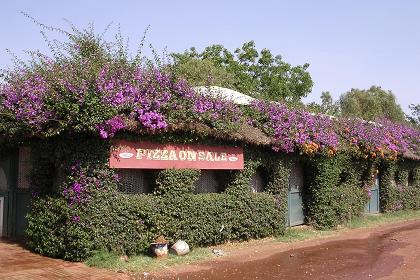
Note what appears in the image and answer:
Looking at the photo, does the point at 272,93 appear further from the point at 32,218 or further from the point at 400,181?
the point at 32,218

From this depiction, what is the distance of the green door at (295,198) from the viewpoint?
15.9 metres

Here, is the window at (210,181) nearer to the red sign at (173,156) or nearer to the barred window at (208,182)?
the barred window at (208,182)

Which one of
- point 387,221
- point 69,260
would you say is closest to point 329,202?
point 387,221

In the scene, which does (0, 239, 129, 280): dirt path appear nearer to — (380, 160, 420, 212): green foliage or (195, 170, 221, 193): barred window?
(195, 170, 221, 193): barred window

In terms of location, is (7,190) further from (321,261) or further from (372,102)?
(372,102)

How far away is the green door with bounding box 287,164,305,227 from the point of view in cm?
1591

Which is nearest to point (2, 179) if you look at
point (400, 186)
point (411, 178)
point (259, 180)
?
point (259, 180)

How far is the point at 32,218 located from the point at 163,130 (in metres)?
3.53

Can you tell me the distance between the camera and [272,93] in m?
40.1

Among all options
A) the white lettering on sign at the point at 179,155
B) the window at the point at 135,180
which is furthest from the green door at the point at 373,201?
the window at the point at 135,180

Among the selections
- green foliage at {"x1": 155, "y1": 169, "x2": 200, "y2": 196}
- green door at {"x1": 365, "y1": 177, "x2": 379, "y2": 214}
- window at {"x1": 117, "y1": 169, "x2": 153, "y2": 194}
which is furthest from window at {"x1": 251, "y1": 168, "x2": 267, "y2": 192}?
green door at {"x1": 365, "y1": 177, "x2": 379, "y2": 214}

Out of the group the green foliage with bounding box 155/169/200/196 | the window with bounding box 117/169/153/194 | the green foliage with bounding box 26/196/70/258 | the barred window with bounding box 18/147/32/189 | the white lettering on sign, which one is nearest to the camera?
the green foliage with bounding box 26/196/70/258

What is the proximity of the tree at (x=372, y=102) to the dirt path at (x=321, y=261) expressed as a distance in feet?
90.7

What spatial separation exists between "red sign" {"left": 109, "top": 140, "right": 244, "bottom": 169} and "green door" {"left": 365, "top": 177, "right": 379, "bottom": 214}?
32.9ft
